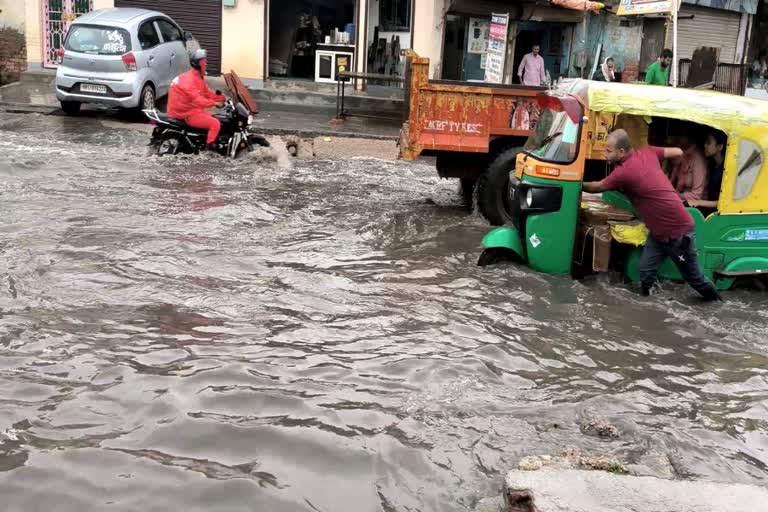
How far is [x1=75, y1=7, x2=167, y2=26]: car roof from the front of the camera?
1505cm

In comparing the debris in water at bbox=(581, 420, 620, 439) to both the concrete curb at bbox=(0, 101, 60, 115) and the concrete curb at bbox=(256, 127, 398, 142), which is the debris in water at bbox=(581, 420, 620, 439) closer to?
the concrete curb at bbox=(256, 127, 398, 142)

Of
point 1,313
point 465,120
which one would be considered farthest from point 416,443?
point 465,120

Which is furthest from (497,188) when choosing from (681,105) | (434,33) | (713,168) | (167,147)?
(434,33)

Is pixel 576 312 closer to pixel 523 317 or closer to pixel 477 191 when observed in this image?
pixel 523 317

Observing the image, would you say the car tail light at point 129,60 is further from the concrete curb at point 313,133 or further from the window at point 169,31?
the concrete curb at point 313,133

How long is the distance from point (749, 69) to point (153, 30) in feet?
45.9

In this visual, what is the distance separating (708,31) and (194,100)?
13.0m

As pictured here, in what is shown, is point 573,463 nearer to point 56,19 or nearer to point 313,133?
point 313,133

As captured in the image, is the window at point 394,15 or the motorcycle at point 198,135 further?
the window at point 394,15

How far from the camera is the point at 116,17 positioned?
15.3m

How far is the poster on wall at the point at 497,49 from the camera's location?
16.0m

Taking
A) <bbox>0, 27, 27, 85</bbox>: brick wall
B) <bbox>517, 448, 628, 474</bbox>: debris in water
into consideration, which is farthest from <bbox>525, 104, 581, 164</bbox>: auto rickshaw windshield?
<bbox>0, 27, 27, 85</bbox>: brick wall

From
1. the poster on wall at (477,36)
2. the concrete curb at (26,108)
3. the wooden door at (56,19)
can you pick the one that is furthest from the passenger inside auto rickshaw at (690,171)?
the wooden door at (56,19)

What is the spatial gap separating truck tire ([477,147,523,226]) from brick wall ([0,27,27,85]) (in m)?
14.3
